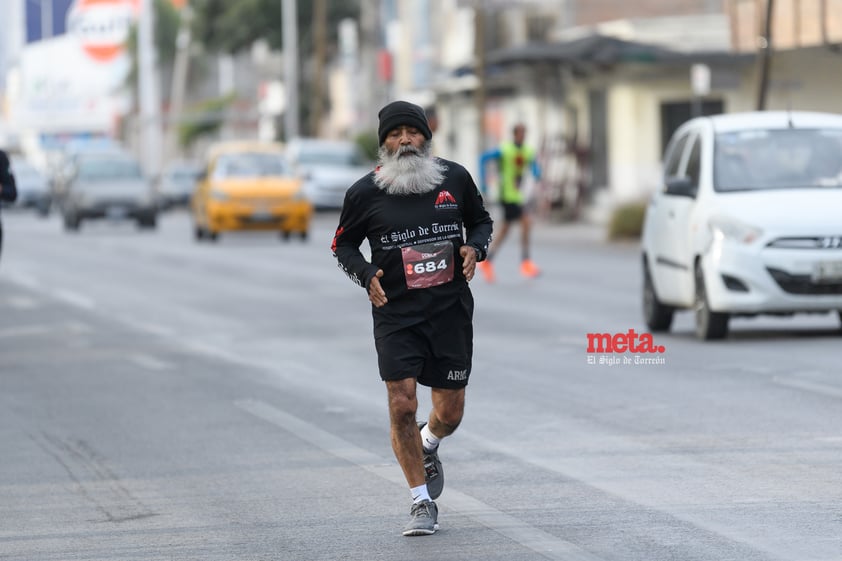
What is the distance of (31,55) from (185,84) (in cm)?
882

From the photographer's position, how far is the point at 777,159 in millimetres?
16094

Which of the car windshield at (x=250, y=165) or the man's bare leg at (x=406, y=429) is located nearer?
the man's bare leg at (x=406, y=429)

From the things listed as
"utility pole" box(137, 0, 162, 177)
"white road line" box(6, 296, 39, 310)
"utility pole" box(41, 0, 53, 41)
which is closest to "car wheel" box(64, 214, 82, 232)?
"white road line" box(6, 296, 39, 310)

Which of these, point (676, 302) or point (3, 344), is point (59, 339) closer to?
point (3, 344)

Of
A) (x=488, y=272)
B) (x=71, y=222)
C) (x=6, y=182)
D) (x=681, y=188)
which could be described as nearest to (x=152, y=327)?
(x=6, y=182)

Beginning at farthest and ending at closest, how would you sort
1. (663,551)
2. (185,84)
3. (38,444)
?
(185,84)
(38,444)
(663,551)

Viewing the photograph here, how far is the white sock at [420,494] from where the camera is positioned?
809 centimetres

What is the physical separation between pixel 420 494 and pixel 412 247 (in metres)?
0.95

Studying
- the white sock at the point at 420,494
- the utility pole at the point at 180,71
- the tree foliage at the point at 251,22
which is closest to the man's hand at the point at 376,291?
the white sock at the point at 420,494

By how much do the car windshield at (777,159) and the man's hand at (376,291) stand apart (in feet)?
26.9

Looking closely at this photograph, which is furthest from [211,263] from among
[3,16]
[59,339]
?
[3,16]

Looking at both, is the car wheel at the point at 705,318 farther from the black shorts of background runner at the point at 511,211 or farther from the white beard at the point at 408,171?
the black shorts of background runner at the point at 511,211

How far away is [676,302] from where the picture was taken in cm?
1638

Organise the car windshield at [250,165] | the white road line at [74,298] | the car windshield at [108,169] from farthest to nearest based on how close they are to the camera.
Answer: the car windshield at [108,169]
the car windshield at [250,165]
the white road line at [74,298]
